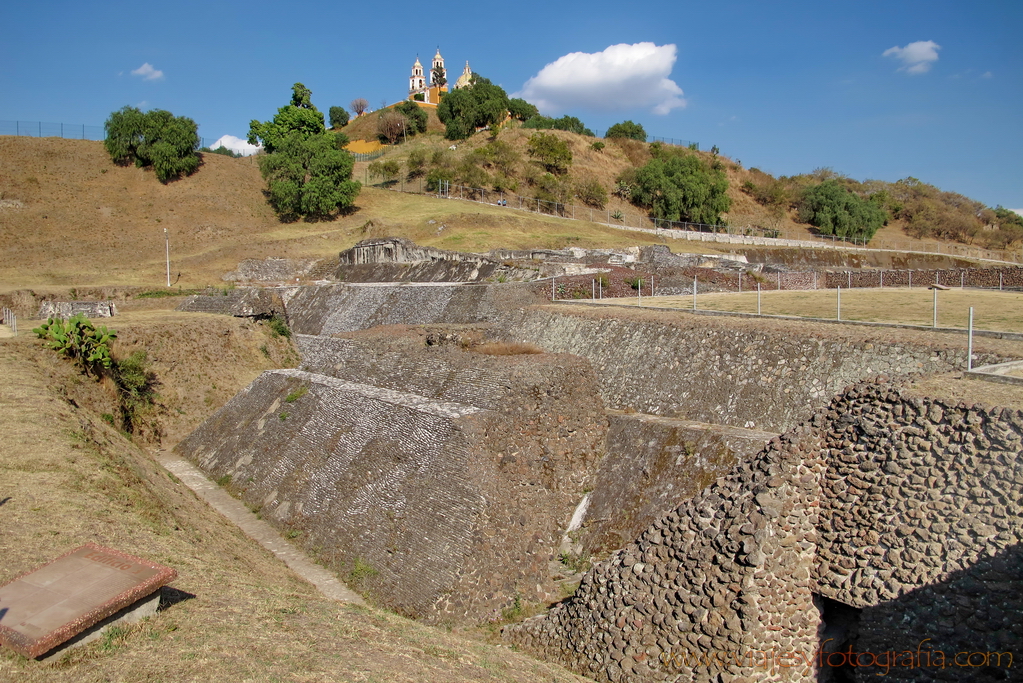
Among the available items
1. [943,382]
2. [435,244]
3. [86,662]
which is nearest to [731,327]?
[943,382]

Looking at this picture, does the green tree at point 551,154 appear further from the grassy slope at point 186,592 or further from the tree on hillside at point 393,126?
the grassy slope at point 186,592

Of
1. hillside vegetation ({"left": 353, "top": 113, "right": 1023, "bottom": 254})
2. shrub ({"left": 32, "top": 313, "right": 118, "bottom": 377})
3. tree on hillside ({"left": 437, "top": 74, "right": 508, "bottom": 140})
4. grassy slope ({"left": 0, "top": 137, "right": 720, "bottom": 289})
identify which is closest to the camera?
shrub ({"left": 32, "top": 313, "right": 118, "bottom": 377})

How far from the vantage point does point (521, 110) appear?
4003 inches

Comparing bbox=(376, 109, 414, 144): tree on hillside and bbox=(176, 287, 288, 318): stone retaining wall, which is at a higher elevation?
bbox=(376, 109, 414, 144): tree on hillside


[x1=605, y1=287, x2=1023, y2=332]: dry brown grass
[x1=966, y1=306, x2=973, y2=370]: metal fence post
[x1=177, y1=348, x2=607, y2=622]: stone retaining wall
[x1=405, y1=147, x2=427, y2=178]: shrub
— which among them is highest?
[x1=405, y1=147, x2=427, y2=178]: shrub

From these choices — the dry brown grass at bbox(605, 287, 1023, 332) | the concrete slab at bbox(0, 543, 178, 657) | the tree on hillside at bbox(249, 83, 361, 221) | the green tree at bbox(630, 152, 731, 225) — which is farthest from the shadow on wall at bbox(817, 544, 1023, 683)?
the green tree at bbox(630, 152, 731, 225)

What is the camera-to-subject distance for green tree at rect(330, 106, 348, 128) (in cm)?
11275

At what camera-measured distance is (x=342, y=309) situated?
31.1 metres

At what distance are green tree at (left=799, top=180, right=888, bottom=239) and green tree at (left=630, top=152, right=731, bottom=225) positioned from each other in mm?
9296

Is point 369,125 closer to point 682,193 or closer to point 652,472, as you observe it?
point 682,193

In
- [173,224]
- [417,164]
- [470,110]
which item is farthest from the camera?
[470,110]

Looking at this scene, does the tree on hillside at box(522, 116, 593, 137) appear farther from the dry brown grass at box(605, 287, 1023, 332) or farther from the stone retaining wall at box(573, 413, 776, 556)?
the stone retaining wall at box(573, 413, 776, 556)

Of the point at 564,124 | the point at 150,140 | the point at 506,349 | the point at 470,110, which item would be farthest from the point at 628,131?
the point at 506,349

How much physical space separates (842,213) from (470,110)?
45.1 m
